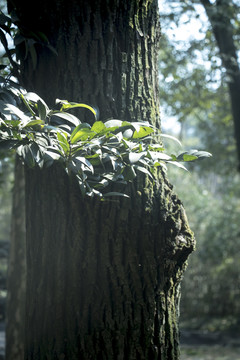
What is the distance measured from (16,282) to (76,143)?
404 cm

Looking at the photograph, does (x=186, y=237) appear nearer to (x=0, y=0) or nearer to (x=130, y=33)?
(x=130, y=33)

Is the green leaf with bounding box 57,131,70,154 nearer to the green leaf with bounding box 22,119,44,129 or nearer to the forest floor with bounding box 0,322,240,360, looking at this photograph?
the green leaf with bounding box 22,119,44,129

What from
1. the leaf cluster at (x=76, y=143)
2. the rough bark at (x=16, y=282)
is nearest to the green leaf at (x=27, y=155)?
the leaf cluster at (x=76, y=143)

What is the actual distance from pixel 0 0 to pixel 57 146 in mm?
6972

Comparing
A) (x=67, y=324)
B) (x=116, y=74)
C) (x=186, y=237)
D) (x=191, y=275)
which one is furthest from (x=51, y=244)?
(x=191, y=275)

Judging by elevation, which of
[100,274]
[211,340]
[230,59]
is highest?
[230,59]

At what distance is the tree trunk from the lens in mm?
1887

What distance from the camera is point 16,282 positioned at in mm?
5215

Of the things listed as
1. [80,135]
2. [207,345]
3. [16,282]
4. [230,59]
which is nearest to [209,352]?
[207,345]

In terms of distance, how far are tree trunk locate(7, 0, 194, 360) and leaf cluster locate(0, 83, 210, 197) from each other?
0.76 ft

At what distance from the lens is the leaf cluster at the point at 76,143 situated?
1534 mm

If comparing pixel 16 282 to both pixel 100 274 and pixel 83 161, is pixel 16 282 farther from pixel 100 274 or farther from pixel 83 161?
pixel 83 161

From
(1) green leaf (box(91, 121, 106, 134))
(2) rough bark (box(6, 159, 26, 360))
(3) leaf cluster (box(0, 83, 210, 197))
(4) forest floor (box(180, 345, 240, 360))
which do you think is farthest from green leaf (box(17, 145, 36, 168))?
(4) forest floor (box(180, 345, 240, 360))

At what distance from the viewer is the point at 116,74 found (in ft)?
6.88
